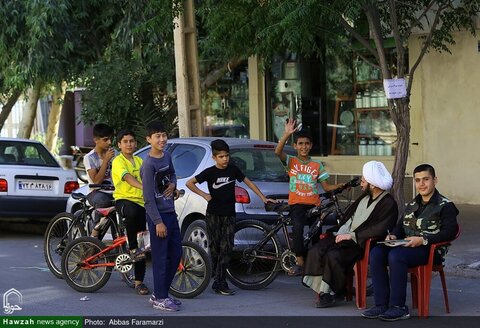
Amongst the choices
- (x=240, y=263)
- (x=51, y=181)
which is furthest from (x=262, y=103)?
(x=240, y=263)

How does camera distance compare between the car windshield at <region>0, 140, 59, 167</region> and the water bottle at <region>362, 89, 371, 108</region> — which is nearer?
the car windshield at <region>0, 140, 59, 167</region>

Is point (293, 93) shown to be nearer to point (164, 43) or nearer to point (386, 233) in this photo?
point (164, 43)

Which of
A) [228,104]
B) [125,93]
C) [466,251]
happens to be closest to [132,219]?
[466,251]

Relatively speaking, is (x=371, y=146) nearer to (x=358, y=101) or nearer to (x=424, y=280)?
(x=358, y=101)

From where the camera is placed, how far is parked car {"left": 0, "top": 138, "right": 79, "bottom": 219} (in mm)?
14039

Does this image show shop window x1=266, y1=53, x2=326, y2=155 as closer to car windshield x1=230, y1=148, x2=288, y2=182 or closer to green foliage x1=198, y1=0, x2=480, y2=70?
green foliage x1=198, y1=0, x2=480, y2=70

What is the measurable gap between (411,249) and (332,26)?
5.21m

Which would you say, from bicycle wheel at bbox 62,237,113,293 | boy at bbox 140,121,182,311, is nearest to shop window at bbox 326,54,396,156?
bicycle wheel at bbox 62,237,113,293

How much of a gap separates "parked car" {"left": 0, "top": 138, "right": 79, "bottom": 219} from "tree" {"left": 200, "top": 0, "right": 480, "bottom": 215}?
3.32m

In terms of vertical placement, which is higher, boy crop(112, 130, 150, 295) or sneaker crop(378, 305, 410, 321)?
boy crop(112, 130, 150, 295)

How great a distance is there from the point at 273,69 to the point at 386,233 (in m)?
11.9

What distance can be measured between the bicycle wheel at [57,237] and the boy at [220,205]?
1.79 m

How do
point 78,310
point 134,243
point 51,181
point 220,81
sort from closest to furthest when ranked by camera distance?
point 78,310, point 134,243, point 51,181, point 220,81

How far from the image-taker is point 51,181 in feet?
47.3
